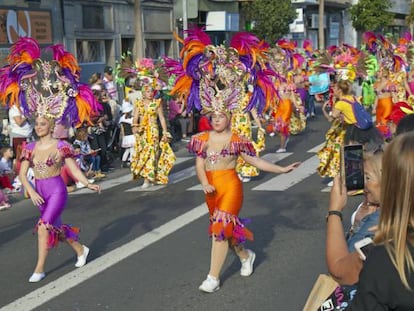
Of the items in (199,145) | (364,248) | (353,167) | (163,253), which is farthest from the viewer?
(163,253)

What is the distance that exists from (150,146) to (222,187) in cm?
562

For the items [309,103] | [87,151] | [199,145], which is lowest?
[87,151]

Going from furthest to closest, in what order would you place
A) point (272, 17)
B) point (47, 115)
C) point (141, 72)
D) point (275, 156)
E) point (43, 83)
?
1. point (272, 17)
2. point (275, 156)
3. point (141, 72)
4. point (43, 83)
5. point (47, 115)

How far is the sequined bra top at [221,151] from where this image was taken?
6148 mm

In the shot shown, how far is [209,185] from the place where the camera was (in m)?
6.00

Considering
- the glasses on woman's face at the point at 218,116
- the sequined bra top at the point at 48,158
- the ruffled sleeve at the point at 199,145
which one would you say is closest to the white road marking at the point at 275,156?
the glasses on woman's face at the point at 218,116

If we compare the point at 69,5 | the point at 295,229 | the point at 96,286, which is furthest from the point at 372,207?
the point at 69,5

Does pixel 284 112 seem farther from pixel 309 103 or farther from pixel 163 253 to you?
pixel 163 253

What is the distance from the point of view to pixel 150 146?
1158cm

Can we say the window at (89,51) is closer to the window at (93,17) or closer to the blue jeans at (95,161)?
the window at (93,17)

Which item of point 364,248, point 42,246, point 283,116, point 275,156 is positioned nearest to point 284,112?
point 283,116

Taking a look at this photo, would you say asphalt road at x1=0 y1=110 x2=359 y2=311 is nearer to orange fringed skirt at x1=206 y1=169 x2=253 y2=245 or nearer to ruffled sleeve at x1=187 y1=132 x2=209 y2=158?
orange fringed skirt at x1=206 y1=169 x2=253 y2=245

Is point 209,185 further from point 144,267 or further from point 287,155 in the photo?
point 287,155

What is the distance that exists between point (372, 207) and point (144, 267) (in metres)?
3.52
